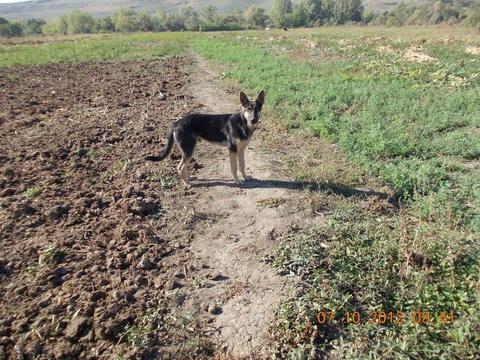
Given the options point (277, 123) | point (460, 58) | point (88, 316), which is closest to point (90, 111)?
point (277, 123)

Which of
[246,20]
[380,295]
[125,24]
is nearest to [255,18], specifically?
[246,20]

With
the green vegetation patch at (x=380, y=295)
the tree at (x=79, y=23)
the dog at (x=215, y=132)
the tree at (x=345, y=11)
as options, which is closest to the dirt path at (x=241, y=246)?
the green vegetation patch at (x=380, y=295)

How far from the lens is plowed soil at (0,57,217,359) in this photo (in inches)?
130

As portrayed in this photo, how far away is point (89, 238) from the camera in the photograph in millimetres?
4773

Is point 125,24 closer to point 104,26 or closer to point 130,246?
point 104,26

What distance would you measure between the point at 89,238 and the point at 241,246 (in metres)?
2.17

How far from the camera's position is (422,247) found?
393cm

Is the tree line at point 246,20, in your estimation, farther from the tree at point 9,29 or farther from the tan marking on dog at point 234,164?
the tan marking on dog at point 234,164
